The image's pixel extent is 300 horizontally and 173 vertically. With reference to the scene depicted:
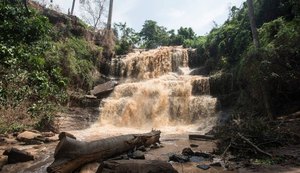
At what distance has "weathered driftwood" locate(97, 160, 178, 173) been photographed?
5214 millimetres

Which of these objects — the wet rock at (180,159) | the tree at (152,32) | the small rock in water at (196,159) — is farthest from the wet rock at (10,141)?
the tree at (152,32)

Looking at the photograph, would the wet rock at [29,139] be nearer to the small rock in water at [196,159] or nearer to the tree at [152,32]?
the small rock in water at [196,159]

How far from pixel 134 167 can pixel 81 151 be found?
160cm

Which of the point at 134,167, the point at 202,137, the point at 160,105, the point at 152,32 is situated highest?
the point at 152,32

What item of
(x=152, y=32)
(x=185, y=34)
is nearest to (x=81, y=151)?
(x=185, y=34)

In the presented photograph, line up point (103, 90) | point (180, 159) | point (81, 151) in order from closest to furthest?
point (81, 151) < point (180, 159) < point (103, 90)

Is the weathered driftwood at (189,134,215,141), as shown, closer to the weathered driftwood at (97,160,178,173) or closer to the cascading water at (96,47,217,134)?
the cascading water at (96,47,217,134)

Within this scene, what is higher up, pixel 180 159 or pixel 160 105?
pixel 160 105

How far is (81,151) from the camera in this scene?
250 inches

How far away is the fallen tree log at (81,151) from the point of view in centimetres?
596

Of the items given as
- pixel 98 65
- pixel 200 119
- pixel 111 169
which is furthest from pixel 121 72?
pixel 111 169

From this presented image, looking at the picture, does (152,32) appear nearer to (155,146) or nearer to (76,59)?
(76,59)

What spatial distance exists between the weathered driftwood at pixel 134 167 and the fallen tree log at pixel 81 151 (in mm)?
1014

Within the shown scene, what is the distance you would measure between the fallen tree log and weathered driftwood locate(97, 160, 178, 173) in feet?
3.33
